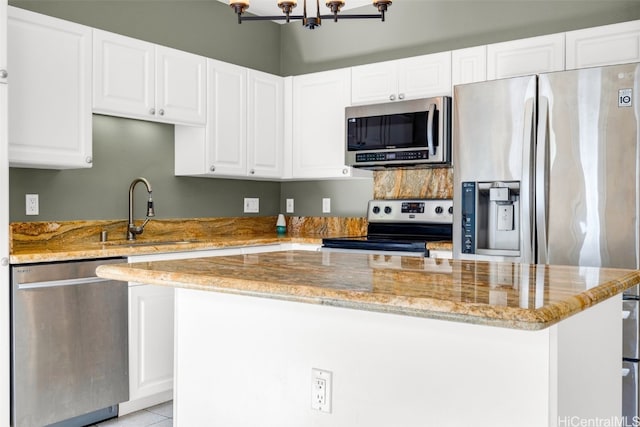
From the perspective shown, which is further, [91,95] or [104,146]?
[104,146]

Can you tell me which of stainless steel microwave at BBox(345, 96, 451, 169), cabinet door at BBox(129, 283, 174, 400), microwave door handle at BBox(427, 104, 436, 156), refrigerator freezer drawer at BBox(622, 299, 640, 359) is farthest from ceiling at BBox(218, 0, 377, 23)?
refrigerator freezer drawer at BBox(622, 299, 640, 359)

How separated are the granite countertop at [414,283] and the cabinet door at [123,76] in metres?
1.86

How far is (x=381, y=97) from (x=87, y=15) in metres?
1.91

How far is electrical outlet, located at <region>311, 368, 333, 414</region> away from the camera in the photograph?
1678 mm

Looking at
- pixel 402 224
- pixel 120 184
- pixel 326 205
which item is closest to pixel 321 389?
pixel 120 184

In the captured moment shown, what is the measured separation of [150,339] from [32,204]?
990 millimetres

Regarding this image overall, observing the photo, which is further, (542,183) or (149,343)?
(149,343)

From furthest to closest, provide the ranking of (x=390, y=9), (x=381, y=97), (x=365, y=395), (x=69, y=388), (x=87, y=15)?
(x=390, y=9), (x=381, y=97), (x=87, y=15), (x=69, y=388), (x=365, y=395)

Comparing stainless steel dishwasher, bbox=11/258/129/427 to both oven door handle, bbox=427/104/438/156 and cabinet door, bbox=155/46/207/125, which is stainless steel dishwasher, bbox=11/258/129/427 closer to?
cabinet door, bbox=155/46/207/125

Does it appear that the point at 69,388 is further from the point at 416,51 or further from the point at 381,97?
the point at 416,51

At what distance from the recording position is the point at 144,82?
3.59 metres

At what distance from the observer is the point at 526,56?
3.55 m

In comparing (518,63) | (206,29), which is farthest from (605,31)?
(206,29)

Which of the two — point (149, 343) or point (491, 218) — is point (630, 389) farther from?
point (149, 343)
